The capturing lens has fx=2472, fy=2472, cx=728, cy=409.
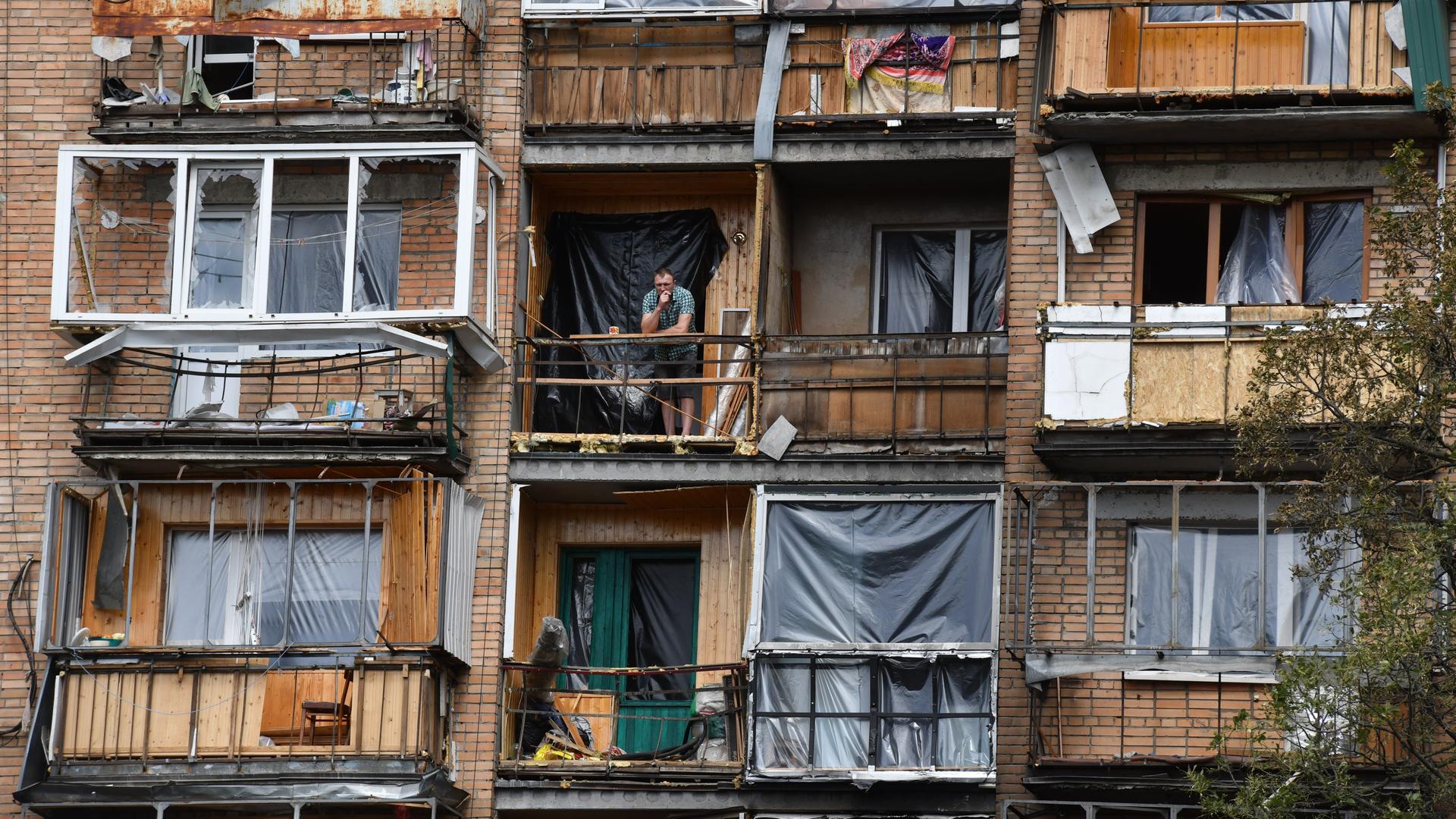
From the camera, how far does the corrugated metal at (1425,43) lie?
23.5 meters

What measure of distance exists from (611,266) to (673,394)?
1.81m

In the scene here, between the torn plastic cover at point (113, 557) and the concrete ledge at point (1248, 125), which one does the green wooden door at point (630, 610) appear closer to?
the torn plastic cover at point (113, 557)

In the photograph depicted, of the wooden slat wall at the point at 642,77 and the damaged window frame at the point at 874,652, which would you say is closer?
the damaged window frame at the point at 874,652

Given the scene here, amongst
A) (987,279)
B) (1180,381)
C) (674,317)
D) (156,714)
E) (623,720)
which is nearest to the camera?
(1180,381)

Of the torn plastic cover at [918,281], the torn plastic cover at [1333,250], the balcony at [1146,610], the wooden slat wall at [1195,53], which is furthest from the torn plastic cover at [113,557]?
the torn plastic cover at [1333,250]

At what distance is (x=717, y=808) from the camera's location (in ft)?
77.2

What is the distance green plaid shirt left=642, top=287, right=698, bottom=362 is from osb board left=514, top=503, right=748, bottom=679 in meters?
1.58

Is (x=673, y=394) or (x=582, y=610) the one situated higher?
(x=673, y=394)

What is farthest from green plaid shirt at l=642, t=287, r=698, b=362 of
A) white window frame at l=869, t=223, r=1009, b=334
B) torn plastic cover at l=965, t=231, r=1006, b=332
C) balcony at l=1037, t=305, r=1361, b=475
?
balcony at l=1037, t=305, r=1361, b=475

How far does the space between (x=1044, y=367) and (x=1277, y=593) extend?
3068 millimetres

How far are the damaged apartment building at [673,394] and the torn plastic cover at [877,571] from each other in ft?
0.15

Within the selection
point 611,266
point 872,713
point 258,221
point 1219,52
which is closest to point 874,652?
point 872,713

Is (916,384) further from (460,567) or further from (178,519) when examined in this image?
(178,519)

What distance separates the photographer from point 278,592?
24844mm
